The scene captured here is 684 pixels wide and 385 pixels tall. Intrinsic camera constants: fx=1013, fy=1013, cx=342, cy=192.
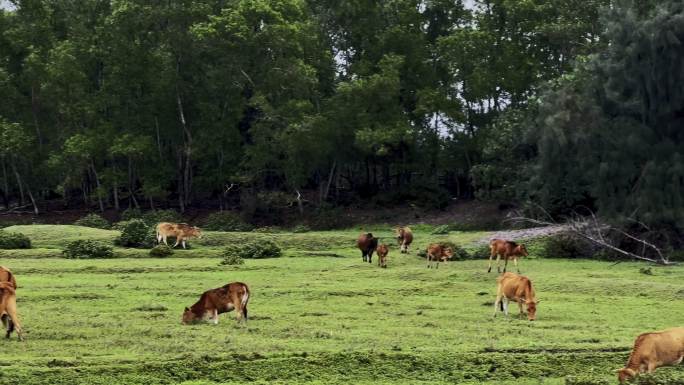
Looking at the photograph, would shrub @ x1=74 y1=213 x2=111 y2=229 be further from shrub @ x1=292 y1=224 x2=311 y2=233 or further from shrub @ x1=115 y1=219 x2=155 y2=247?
shrub @ x1=115 y1=219 x2=155 y2=247

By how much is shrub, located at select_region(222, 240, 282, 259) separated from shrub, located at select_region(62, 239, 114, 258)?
14.6 feet

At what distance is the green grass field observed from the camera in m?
16.7

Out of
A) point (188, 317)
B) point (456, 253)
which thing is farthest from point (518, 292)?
point (456, 253)

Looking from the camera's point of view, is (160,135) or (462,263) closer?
(462,263)

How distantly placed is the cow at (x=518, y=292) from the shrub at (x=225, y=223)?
31245 millimetres

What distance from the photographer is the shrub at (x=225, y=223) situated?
52969 mm

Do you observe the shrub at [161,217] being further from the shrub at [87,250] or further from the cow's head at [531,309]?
the cow's head at [531,309]

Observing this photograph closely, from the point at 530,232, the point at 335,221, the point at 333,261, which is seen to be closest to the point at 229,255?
the point at 333,261

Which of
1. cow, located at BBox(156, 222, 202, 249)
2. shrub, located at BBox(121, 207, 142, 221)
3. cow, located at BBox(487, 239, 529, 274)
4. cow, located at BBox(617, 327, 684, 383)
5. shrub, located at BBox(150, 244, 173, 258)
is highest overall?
shrub, located at BBox(121, 207, 142, 221)

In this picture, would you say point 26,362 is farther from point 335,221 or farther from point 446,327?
point 335,221

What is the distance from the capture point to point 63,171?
6028 cm

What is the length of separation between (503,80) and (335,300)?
107 ft

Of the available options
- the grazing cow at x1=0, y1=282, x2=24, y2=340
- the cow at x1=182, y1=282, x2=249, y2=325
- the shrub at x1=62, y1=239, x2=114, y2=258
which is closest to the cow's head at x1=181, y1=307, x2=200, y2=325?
the cow at x1=182, y1=282, x2=249, y2=325

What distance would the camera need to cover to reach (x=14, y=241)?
40.0 m
